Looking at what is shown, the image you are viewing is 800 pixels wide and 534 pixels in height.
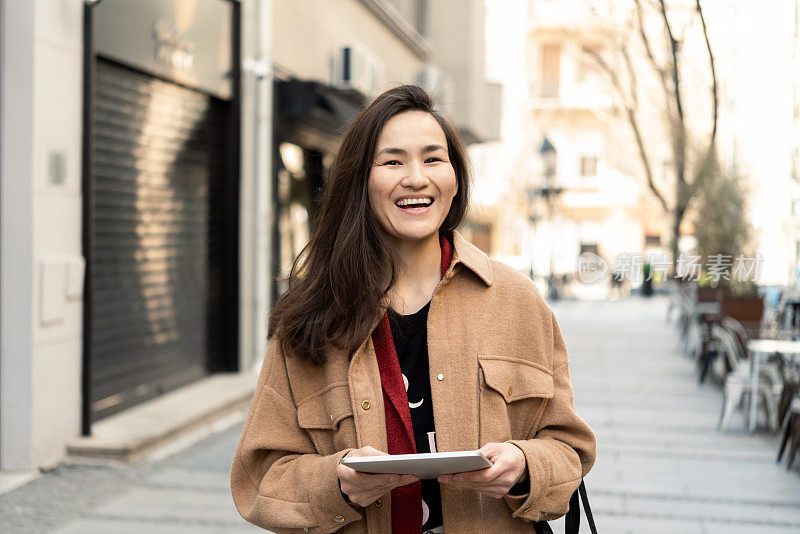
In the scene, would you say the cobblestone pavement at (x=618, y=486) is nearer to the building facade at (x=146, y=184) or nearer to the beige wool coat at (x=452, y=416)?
the building facade at (x=146, y=184)

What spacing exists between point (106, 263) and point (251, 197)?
2858mm

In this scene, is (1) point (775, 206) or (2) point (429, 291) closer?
(2) point (429, 291)

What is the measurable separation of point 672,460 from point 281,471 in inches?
232

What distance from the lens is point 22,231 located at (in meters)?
5.96

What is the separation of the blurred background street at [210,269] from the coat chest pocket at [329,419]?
1.68 feet

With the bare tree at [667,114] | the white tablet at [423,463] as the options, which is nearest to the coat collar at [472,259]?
the white tablet at [423,463]

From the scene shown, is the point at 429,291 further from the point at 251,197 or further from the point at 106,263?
the point at 251,197

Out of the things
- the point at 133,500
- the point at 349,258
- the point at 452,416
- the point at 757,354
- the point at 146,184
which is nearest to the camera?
the point at 452,416

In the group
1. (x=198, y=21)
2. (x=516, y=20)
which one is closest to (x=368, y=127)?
(x=198, y=21)

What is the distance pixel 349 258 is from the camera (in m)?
2.21

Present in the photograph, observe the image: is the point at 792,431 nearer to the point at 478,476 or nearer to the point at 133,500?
the point at 133,500

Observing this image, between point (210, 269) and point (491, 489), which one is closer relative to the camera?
point (491, 489)

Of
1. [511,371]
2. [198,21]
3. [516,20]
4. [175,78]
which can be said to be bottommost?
[511,371]

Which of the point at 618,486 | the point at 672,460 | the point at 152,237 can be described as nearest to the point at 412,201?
the point at 618,486
